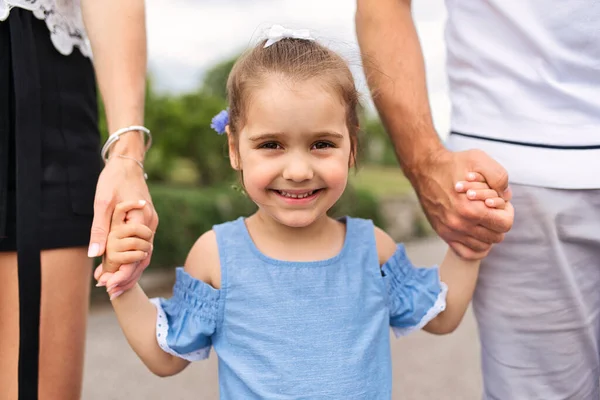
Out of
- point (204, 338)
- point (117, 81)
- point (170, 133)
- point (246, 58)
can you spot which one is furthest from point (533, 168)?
point (170, 133)

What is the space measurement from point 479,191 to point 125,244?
2.77ft

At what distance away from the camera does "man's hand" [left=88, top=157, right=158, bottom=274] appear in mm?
1561

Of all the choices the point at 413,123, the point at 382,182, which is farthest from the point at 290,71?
the point at 382,182

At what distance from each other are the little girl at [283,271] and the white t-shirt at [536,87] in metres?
0.36

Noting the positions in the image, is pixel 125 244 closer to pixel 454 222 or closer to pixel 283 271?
pixel 283 271

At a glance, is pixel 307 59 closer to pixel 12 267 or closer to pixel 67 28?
pixel 67 28

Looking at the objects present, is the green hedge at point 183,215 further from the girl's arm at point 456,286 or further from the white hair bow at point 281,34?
the white hair bow at point 281,34

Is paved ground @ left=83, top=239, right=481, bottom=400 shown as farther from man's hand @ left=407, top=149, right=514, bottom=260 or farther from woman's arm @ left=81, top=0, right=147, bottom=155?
woman's arm @ left=81, top=0, right=147, bottom=155

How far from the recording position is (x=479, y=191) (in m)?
1.69

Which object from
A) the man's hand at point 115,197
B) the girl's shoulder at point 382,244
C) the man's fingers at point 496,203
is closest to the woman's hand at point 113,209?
the man's hand at point 115,197

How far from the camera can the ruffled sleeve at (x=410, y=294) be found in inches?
73.2

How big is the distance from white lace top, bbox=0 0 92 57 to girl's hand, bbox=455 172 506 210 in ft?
3.41

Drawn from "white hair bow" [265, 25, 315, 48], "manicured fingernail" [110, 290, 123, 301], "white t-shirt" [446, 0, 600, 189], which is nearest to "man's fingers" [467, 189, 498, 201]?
"white t-shirt" [446, 0, 600, 189]

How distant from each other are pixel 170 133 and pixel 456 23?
6.50 m
